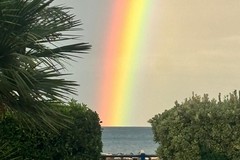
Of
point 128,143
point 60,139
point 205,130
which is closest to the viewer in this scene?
point 60,139

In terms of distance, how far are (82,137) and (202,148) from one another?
2.73 metres

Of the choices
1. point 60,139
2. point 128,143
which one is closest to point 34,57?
point 60,139

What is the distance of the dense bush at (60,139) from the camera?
37.9 feet

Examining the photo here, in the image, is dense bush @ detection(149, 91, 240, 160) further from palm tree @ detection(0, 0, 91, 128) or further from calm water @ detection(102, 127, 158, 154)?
calm water @ detection(102, 127, 158, 154)

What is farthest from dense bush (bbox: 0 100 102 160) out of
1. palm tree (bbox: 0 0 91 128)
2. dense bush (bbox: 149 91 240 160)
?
palm tree (bbox: 0 0 91 128)

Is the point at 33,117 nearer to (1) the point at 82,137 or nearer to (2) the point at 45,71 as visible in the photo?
(2) the point at 45,71

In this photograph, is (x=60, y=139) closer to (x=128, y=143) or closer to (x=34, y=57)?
(x=34, y=57)

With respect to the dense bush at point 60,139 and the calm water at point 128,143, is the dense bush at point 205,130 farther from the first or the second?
the calm water at point 128,143

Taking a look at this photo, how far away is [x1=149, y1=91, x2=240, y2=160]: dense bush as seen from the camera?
12.1 m

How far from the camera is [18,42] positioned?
7074mm

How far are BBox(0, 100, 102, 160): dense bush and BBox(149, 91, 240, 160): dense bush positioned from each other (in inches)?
74.4

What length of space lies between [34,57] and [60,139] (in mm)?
4636

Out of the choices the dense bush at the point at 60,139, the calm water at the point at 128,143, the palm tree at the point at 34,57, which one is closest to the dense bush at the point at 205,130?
the dense bush at the point at 60,139

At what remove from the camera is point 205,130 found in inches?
483
